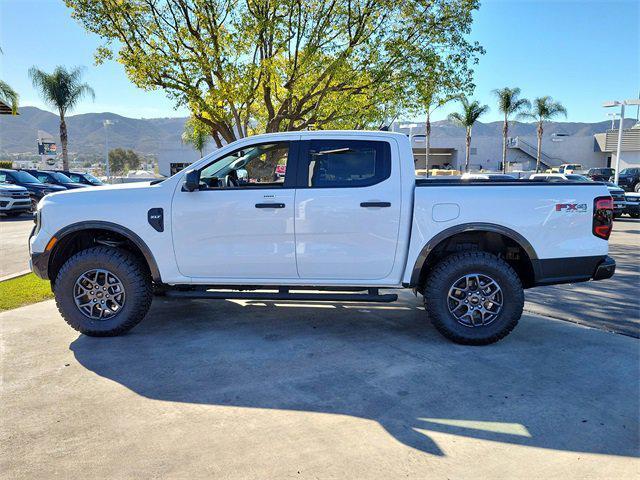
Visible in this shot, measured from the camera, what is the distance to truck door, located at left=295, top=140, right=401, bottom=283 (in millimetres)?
4730

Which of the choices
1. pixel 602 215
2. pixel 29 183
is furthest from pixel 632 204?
pixel 29 183

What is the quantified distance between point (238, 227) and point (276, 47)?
Result: 24.6 ft

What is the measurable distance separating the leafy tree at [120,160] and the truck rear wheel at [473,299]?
9054cm

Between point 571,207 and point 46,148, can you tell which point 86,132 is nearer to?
point 46,148

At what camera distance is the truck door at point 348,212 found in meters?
4.73

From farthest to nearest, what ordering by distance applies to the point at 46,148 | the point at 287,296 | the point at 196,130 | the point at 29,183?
the point at 46,148 < the point at 29,183 < the point at 196,130 < the point at 287,296

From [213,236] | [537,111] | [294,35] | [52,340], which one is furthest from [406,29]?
[537,111]

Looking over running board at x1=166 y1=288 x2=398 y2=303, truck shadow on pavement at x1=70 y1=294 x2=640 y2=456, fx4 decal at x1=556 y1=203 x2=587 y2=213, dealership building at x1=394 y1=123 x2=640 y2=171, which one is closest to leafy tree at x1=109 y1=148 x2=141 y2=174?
dealership building at x1=394 y1=123 x2=640 y2=171

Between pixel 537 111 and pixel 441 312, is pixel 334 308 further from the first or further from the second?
pixel 537 111

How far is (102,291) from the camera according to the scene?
4992 mm

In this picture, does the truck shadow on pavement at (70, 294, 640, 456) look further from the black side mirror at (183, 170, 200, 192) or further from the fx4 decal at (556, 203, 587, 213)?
the black side mirror at (183, 170, 200, 192)

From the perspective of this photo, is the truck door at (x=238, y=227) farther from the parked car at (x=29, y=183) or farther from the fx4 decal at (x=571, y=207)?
the parked car at (x=29, y=183)

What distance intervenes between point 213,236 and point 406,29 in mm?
8510

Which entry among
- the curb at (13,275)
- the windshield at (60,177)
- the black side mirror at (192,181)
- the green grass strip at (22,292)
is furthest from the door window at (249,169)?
the windshield at (60,177)
